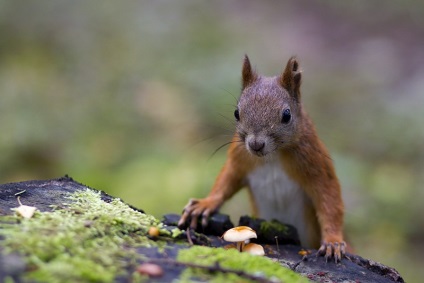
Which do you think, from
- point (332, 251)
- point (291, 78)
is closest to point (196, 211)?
point (332, 251)

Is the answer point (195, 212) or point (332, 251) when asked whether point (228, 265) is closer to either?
point (332, 251)

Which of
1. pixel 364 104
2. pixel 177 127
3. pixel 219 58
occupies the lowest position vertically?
pixel 177 127

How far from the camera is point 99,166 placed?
5.23 m

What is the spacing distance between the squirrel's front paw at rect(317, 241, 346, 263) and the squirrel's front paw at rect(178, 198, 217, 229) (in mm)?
480

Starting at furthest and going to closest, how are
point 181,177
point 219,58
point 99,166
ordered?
1. point 219,58
2. point 99,166
3. point 181,177

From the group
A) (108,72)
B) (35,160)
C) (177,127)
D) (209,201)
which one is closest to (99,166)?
(35,160)

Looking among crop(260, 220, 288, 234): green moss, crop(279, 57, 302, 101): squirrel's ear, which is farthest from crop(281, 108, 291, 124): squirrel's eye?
crop(260, 220, 288, 234): green moss

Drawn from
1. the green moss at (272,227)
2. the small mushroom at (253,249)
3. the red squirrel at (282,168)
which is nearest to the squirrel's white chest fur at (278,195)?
the red squirrel at (282,168)

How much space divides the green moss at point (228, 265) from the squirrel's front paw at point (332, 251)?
82 centimetres

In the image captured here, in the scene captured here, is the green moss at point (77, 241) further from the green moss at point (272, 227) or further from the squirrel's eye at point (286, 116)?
the squirrel's eye at point (286, 116)

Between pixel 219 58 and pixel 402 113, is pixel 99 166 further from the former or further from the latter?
pixel 402 113

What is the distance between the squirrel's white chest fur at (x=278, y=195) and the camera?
2873 mm

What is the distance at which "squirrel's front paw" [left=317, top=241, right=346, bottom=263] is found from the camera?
240 centimetres

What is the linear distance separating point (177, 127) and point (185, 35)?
2.16 m
